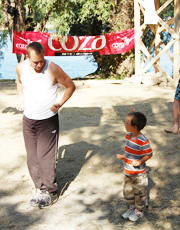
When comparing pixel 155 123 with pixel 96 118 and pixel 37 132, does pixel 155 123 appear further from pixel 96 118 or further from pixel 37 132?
pixel 37 132

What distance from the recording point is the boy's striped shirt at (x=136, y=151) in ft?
11.7

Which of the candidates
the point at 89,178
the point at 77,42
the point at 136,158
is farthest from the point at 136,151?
the point at 77,42

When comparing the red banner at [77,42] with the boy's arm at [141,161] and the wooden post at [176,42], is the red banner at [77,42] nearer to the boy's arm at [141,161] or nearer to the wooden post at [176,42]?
the wooden post at [176,42]

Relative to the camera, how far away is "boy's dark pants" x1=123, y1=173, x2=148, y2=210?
362 cm

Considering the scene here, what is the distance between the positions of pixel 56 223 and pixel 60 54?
36.0 ft

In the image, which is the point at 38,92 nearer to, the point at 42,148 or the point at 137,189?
the point at 42,148

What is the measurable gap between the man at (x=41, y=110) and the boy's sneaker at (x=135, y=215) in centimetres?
99

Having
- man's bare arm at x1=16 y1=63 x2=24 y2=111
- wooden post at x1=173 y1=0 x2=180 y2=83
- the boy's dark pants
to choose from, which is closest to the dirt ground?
the boy's dark pants

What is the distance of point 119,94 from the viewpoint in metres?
10.7

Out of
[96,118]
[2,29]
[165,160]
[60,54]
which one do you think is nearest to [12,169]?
[165,160]

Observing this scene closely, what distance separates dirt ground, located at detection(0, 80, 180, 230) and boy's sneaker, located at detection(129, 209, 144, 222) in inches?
2.1

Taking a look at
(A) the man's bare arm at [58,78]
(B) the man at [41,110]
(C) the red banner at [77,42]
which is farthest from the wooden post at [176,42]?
(B) the man at [41,110]

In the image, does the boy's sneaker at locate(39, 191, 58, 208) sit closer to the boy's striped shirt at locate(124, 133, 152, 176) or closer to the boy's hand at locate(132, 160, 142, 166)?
the boy's striped shirt at locate(124, 133, 152, 176)

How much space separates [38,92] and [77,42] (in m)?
10.6
